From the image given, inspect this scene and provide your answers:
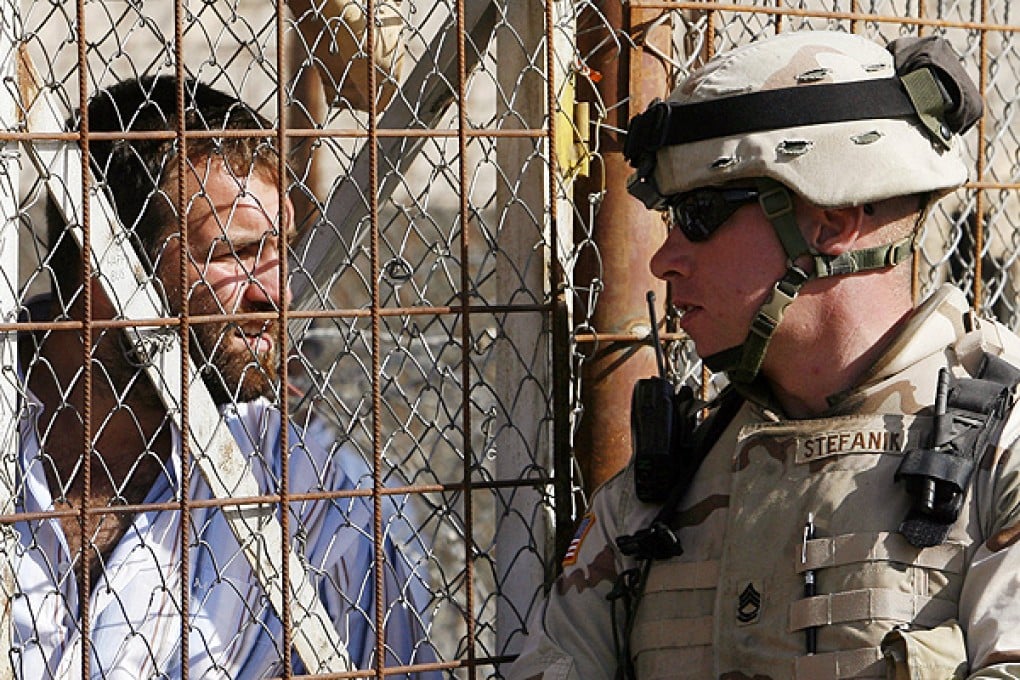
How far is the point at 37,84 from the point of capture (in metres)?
2.40

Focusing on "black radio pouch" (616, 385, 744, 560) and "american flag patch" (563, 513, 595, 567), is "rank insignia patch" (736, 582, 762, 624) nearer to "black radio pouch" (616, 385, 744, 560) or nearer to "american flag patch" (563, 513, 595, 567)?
"black radio pouch" (616, 385, 744, 560)

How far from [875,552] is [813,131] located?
64 centimetres

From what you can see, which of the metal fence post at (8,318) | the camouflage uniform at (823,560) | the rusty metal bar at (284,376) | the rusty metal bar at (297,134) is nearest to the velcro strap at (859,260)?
the camouflage uniform at (823,560)

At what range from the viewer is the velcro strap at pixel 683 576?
91.5 inches

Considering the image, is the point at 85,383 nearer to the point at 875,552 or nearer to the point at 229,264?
the point at 229,264

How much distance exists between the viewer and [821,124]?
2.23 metres

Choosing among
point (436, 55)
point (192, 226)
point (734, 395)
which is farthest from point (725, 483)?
point (192, 226)

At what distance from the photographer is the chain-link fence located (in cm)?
243

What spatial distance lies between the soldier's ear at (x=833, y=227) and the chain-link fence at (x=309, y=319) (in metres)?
0.53

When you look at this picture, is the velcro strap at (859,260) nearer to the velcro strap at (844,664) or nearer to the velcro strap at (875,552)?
the velcro strap at (875,552)

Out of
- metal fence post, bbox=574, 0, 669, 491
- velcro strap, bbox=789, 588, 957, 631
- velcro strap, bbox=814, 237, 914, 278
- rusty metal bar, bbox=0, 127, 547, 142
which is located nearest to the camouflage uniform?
velcro strap, bbox=789, 588, 957, 631

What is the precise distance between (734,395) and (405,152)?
743 mm

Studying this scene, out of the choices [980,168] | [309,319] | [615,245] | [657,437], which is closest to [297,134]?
[309,319]

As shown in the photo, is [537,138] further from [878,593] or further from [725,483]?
[878,593]
